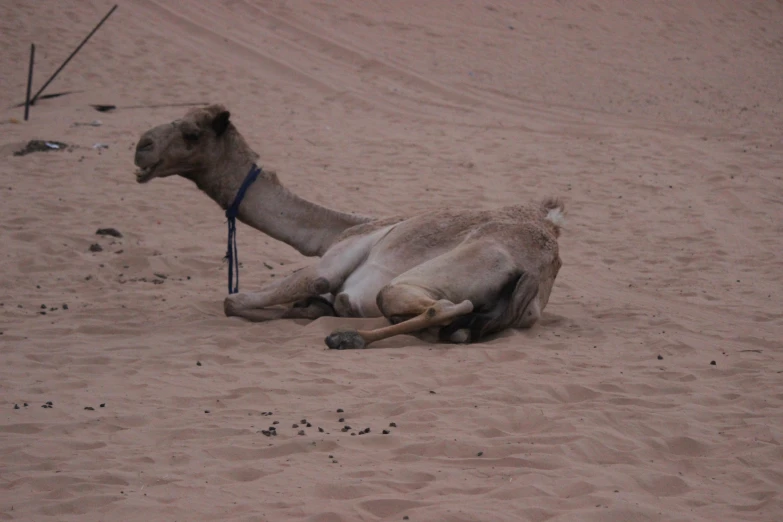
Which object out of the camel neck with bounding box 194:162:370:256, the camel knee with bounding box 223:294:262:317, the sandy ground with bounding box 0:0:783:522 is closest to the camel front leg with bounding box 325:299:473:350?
the sandy ground with bounding box 0:0:783:522

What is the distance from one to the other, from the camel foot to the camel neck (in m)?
1.62

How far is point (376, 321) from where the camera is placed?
7.14 metres

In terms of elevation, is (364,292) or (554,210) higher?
(554,210)

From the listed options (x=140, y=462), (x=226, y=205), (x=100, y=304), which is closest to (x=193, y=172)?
(x=226, y=205)

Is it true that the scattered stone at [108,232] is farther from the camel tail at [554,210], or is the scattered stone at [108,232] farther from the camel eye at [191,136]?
the camel tail at [554,210]

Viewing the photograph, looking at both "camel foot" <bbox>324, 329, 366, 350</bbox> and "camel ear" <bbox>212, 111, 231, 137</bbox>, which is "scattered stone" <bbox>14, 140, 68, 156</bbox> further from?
"camel foot" <bbox>324, 329, 366, 350</bbox>

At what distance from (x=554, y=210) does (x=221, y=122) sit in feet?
8.21

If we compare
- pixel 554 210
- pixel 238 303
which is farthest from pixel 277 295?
pixel 554 210

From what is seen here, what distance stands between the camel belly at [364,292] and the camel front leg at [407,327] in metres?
0.56

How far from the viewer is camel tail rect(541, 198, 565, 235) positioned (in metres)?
7.75

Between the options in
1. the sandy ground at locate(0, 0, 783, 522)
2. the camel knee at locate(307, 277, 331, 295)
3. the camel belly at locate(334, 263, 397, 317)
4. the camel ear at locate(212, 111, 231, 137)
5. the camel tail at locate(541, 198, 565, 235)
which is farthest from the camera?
the camel ear at locate(212, 111, 231, 137)

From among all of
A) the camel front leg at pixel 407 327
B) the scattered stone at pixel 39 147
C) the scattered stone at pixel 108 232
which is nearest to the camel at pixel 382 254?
the camel front leg at pixel 407 327

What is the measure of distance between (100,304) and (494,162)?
7.25 metres

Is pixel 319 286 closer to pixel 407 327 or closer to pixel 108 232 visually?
pixel 407 327
